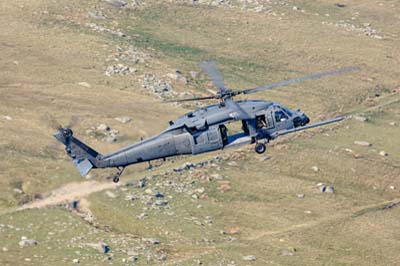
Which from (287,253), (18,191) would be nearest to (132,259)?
(287,253)

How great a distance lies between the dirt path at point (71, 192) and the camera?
10830 cm

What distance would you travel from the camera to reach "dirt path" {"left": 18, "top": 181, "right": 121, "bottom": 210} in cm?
10830

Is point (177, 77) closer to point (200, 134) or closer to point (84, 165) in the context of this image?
point (84, 165)

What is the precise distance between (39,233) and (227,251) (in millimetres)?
16182

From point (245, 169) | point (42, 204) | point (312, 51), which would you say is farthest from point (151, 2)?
point (42, 204)

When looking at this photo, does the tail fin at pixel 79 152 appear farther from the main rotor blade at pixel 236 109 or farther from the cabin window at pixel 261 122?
the cabin window at pixel 261 122

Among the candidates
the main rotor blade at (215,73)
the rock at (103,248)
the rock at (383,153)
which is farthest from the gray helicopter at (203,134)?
the rock at (383,153)

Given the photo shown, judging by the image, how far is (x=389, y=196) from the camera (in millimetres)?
116938

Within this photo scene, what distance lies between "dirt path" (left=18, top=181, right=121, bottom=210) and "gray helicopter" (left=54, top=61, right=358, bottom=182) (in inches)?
817

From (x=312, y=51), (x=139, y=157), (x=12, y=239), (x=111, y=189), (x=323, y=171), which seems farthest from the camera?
(x=312, y=51)

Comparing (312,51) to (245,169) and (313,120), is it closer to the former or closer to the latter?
(313,120)

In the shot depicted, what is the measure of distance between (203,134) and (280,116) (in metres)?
6.15

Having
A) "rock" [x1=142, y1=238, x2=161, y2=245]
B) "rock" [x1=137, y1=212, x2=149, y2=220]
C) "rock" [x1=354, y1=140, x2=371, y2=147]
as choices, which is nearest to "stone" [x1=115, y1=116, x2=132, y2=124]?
"rock" [x1=137, y1=212, x2=149, y2=220]

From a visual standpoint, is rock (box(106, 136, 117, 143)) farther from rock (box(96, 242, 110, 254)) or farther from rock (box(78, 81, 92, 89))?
rock (box(96, 242, 110, 254))
